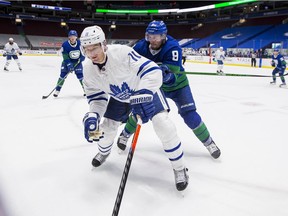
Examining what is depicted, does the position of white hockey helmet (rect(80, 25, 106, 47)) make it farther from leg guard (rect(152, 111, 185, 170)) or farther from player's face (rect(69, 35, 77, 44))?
player's face (rect(69, 35, 77, 44))

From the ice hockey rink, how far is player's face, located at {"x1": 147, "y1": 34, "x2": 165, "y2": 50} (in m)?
1.00

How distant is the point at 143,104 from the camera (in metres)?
1.60

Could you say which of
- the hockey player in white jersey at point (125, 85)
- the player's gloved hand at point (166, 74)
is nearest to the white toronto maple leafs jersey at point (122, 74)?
the hockey player in white jersey at point (125, 85)

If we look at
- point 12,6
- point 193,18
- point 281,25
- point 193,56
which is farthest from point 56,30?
point 281,25

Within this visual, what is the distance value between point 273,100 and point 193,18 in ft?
82.1

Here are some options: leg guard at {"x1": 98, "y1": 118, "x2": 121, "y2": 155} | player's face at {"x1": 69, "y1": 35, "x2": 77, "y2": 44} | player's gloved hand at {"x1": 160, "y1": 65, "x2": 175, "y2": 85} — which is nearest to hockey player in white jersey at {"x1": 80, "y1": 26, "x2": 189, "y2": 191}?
leg guard at {"x1": 98, "y1": 118, "x2": 121, "y2": 155}

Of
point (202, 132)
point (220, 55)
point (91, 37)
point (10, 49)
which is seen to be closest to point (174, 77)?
point (202, 132)

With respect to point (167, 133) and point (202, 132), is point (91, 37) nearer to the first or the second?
point (167, 133)

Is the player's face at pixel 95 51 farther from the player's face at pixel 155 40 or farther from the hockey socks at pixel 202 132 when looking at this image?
the hockey socks at pixel 202 132

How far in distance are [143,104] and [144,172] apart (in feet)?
2.48

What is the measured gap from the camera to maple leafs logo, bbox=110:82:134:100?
1800 mm

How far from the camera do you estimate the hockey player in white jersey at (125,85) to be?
1.61 metres

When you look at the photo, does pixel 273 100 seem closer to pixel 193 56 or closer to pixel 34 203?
pixel 34 203

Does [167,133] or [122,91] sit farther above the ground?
[122,91]
